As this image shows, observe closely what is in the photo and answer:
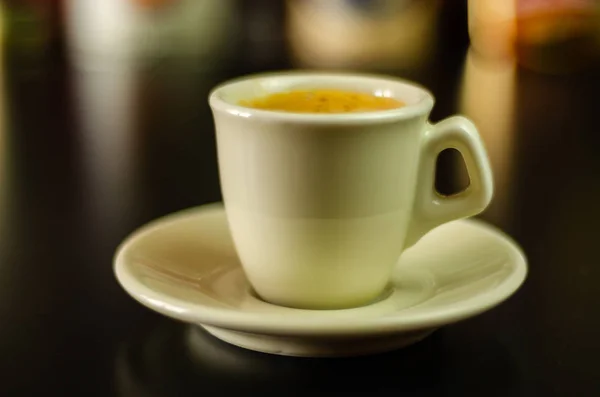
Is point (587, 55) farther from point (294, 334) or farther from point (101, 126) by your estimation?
point (294, 334)

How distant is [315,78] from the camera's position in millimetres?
645

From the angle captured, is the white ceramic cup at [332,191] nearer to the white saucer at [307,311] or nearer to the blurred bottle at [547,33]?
the white saucer at [307,311]

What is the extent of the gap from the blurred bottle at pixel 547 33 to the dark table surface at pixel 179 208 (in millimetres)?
95

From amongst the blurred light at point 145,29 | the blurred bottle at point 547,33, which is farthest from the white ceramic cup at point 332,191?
the blurred light at point 145,29

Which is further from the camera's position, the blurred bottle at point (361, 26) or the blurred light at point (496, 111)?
the blurred bottle at point (361, 26)

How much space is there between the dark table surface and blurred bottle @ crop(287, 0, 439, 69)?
348 mm

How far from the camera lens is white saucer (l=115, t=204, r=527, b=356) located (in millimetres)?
469

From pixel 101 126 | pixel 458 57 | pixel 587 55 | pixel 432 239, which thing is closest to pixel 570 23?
pixel 587 55

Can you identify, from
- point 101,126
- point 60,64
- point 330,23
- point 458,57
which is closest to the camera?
point 101,126

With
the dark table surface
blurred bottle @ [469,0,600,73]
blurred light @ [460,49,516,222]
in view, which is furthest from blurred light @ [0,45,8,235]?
blurred bottle @ [469,0,600,73]

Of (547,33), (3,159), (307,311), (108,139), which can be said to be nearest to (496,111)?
(547,33)

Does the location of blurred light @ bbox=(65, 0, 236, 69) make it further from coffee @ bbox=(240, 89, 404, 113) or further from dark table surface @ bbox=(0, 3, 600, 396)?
coffee @ bbox=(240, 89, 404, 113)

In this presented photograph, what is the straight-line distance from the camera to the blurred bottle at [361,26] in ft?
6.74

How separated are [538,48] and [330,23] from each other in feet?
1.99
